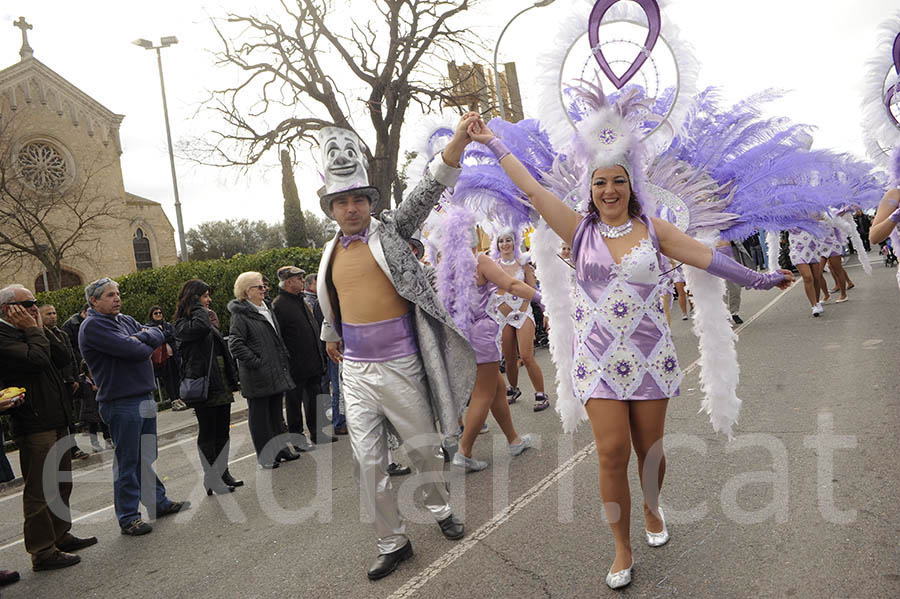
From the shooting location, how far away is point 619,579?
9.36 feet

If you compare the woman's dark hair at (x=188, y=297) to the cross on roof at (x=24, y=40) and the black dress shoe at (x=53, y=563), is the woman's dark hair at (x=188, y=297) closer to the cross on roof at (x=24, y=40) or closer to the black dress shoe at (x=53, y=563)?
the black dress shoe at (x=53, y=563)

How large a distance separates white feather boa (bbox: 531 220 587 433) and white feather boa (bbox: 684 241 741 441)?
0.68m

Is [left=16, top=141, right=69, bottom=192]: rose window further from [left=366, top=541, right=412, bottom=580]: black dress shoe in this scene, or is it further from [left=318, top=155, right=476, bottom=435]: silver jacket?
[left=366, top=541, right=412, bottom=580]: black dress shoe

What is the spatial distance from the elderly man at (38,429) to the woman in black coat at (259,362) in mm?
1619

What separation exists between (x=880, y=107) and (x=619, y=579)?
11.7 ft

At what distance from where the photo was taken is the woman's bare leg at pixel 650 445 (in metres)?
2.99

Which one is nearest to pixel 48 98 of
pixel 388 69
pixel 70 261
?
pixel 70 261

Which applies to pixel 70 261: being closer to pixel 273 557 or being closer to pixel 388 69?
pixel 388 69

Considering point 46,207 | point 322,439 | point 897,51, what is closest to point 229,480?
point 322,439

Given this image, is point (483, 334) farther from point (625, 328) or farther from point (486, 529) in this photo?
point (625, 328)

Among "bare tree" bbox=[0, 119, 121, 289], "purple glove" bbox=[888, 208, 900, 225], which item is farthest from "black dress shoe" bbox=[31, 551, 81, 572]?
"bare tree" bbox=[0, 119, 121, 289]

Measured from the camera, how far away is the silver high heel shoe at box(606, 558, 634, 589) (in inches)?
112

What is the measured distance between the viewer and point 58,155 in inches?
1139

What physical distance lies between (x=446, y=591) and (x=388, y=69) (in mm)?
19133
